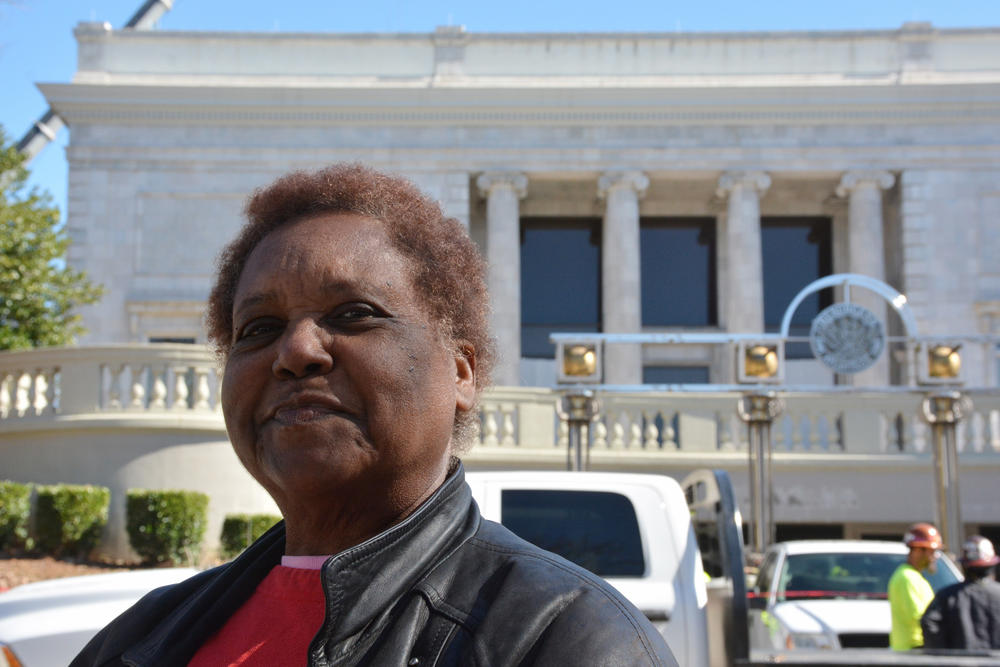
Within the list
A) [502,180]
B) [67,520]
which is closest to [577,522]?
[67,520]

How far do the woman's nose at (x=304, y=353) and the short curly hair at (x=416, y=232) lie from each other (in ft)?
0.66

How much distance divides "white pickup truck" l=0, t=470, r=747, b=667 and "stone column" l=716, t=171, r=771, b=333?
80.8ft

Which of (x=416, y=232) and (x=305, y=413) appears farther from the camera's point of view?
(x=416, y=232)

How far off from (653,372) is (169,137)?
52.4 ft

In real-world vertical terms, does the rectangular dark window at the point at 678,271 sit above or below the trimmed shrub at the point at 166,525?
above

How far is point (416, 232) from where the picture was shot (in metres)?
1.89

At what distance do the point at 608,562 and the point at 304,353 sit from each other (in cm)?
477

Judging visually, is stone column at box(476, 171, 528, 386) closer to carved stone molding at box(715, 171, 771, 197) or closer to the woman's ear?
carved stone molding at box(715, 171, 771, 197)

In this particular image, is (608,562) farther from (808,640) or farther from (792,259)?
(792,259)

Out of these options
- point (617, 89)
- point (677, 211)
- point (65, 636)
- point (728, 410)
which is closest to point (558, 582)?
point (65, 636)

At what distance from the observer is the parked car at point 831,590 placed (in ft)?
29.8

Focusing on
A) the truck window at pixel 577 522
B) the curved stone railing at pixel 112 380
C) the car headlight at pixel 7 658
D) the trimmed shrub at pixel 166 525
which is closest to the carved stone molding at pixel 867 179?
the curved stone railing at pixel 112 380

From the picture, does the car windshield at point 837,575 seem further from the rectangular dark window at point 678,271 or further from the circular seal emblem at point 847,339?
the rectangular dark window at point 678,271

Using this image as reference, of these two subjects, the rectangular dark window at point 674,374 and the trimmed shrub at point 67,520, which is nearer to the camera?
the trimmed shrub at point 67,520
